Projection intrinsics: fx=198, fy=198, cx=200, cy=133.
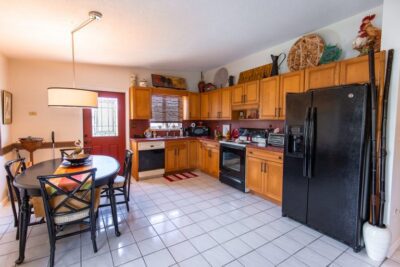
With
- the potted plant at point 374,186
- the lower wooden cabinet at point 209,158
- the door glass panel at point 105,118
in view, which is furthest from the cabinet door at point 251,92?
the door glass panel at point 105,118

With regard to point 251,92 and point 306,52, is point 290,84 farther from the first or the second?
Answer: point 251,92

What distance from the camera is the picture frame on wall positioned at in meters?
3.22

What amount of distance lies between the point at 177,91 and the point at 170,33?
7.01 ft

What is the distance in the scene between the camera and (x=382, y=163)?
6.50 ft

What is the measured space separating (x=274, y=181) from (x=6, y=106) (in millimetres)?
4598

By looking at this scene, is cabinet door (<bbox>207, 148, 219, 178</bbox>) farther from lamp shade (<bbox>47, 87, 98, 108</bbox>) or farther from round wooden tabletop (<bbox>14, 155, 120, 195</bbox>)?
lamp shade (<bbox>47, 87, 98, 108</bbox>)

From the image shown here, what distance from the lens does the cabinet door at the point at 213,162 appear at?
4.38 m

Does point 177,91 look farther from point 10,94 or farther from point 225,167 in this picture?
point 10,94

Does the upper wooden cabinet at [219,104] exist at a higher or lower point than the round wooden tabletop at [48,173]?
higher

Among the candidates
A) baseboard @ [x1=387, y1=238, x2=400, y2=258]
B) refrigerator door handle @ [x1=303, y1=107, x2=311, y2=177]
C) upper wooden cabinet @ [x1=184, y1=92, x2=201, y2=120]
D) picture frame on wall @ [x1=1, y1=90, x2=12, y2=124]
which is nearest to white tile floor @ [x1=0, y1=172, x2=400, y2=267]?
baseboard @ [x1=387, y1=238, x2=400, y2=258]

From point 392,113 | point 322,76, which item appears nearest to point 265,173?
point 322,76

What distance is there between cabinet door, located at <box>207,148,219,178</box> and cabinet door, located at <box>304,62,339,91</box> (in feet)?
7.35

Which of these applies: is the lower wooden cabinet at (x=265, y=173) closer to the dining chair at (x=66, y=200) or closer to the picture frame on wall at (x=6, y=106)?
the dining chair at (x=66, y=200)

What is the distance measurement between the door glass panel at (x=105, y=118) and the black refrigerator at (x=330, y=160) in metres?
3.74
